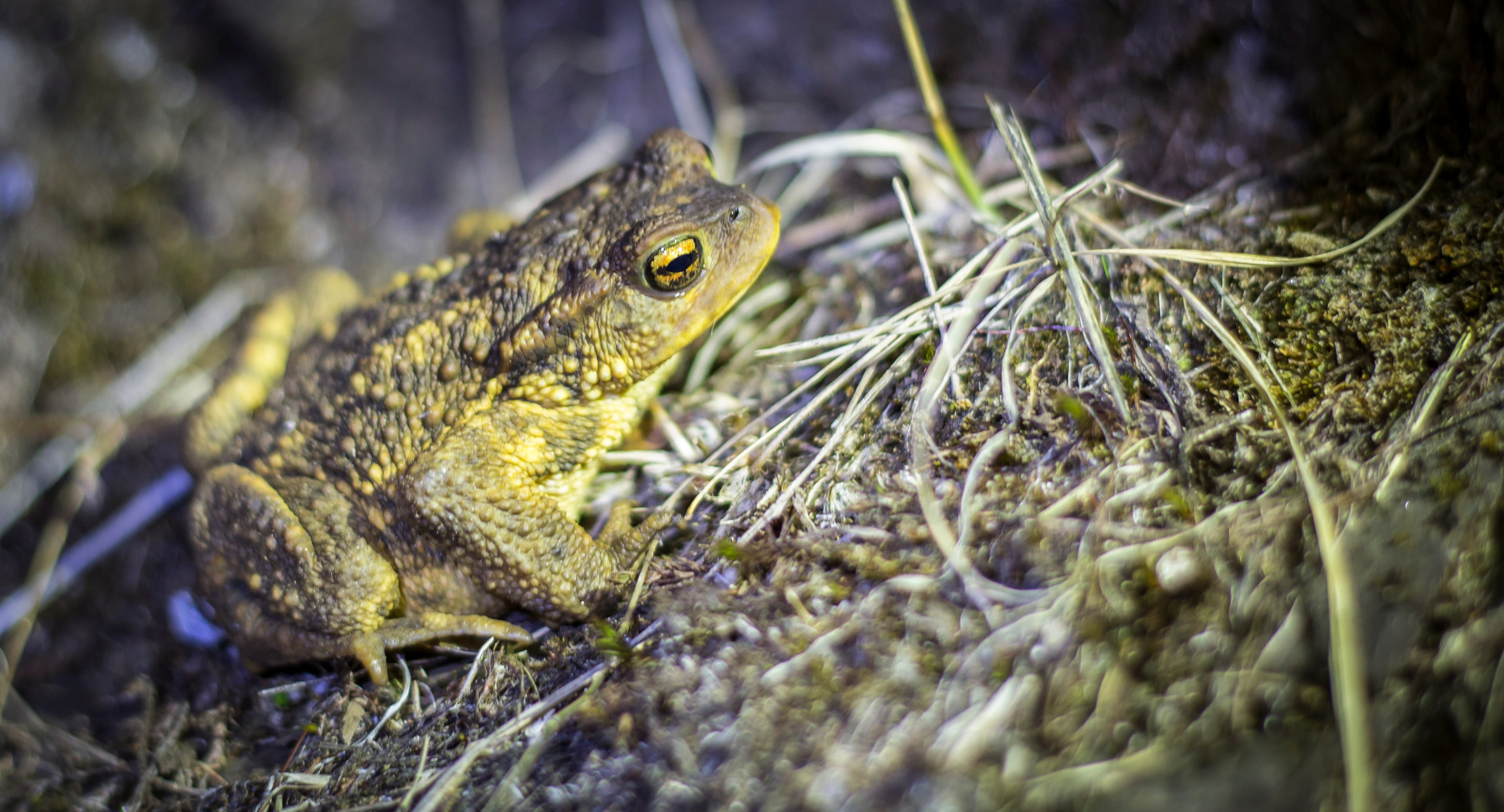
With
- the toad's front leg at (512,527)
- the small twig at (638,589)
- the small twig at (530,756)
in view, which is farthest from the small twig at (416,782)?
the small twig at (638,589)

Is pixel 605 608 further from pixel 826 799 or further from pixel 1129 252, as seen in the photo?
pixel 1129 252

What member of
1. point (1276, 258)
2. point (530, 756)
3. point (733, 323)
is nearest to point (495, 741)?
point (530, 756)

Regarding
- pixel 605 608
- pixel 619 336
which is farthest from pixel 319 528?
pixel 619 336

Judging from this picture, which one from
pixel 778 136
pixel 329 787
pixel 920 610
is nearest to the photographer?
pixel 920 610

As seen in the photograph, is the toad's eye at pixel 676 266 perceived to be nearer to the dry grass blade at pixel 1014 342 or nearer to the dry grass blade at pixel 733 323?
the dry grass blade at pixel 733 323

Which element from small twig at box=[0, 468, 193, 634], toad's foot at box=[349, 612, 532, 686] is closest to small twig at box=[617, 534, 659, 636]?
toad's foot at box=[349, 612, 532, 686]

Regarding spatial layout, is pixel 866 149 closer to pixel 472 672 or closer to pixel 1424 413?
pixel 1424 413

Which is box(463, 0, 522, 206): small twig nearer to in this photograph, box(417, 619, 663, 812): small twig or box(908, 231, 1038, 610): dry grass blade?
box(908, 231, 1038, 610): dry grass blade
